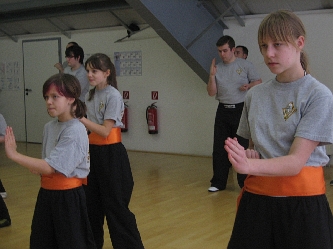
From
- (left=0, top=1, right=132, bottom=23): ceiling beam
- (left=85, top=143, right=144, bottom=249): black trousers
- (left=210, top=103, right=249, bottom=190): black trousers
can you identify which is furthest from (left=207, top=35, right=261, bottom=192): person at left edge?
(left=0, top=1, right=132, bottom=23): ceiling beam

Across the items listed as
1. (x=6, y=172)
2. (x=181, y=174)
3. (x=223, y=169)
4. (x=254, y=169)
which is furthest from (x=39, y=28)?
(x=254, y=169)

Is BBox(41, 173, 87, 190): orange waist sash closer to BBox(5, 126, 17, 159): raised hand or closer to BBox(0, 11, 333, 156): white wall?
BBox(5, 126, 17, 159): raised hand

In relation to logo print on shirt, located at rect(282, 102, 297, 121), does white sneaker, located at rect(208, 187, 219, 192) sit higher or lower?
lower

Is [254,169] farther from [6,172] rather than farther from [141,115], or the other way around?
[141,115]

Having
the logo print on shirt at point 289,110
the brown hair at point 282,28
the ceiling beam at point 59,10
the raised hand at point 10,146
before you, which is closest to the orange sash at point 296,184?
the logo print on shirt at point 289,110

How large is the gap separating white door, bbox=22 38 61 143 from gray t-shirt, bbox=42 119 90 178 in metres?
6.95

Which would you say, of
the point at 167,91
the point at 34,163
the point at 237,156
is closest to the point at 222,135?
the point at 167,91

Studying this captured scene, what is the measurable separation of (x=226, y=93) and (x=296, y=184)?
367 cm

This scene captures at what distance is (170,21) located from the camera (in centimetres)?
Result: 573

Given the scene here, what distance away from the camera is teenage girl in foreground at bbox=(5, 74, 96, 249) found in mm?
2268

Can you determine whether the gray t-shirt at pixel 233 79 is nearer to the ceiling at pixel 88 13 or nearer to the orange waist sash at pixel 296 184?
the ceiling at pixel 88 13

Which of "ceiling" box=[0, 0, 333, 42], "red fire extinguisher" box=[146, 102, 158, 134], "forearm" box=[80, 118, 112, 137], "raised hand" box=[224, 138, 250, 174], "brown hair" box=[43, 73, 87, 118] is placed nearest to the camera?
"raised hand" box=[224, 138, 250, 174]

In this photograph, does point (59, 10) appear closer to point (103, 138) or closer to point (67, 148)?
point (103, 138)

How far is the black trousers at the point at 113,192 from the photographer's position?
299 centimetres
